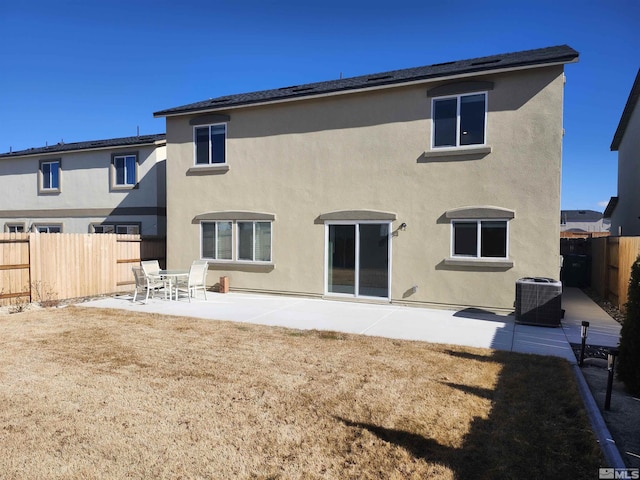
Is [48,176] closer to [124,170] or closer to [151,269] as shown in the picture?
[124,170]

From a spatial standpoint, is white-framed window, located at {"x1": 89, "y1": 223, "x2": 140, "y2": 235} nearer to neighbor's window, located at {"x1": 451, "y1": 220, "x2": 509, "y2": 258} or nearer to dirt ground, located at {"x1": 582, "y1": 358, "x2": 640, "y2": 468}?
neighbor's window, located at {"x1": 451, "y1": 220, "x2": 509, "y2": 258}

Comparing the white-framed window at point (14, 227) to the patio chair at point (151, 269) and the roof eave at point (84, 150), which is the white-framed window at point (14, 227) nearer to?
the roof eave at point (84, 150)

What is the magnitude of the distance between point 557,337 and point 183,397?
7.48m

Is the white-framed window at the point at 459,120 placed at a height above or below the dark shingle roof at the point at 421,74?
below

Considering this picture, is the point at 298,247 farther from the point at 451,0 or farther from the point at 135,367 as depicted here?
the point at 451,0

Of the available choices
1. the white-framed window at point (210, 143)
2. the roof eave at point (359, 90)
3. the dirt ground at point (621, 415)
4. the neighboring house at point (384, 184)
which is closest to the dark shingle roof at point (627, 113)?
the neighboring house at point (384, 184)

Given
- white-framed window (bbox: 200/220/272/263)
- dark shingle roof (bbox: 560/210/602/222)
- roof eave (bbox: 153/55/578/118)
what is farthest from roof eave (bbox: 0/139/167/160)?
dark shingle roof (bbox: 560/210/602/222)

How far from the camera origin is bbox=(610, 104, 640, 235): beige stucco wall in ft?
52.7

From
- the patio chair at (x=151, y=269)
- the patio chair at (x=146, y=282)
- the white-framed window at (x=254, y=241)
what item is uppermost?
the white-framed window at (x=254, y=241)

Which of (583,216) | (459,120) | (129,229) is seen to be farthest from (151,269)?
(583,216)

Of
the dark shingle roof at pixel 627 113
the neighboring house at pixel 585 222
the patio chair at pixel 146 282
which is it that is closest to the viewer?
the patio chair at pixel 146 282

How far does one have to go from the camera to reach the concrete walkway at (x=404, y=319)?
7840 millimetres

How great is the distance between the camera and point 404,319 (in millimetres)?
9766

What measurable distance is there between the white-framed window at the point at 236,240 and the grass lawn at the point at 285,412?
20.7 ft
